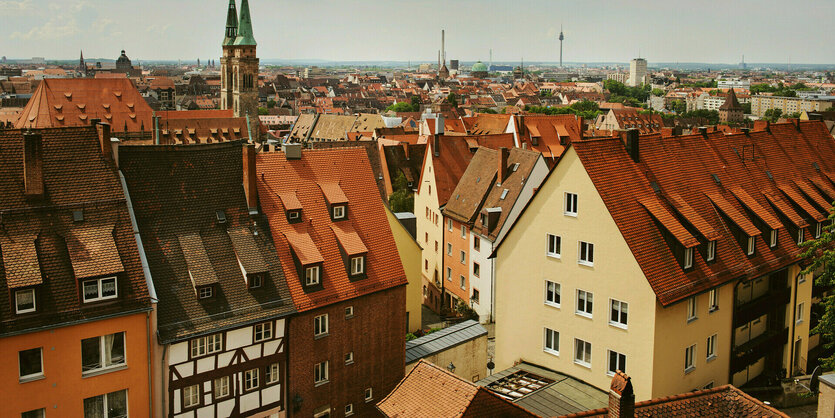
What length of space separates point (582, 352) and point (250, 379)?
531 inches

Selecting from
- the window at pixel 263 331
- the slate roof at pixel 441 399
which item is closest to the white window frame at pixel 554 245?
the slate roof at pixel 441 399

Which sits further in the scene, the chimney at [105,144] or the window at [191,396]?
the chimney at [105,144]

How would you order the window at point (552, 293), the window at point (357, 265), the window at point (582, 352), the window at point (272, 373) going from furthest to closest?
the window at point (357, 265)
the window at point (552, 293)
the window at point (582, 352)
the window at point (272, 373)

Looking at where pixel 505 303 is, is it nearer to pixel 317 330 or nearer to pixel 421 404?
pixel 317 330

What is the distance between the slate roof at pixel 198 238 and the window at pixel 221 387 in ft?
6.64

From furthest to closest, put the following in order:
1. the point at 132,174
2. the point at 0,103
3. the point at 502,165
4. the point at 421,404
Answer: the point at 0,103 → the point at 502,165 → the point at 132,174 → the point at 421,404

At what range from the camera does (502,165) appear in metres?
46.8

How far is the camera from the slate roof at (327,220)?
97.9ft

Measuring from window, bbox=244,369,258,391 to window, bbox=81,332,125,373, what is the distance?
184 inches

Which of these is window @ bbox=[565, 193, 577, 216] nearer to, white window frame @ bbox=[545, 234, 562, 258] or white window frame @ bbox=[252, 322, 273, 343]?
white window frame @ bbox=[545, 234, 562, 258]

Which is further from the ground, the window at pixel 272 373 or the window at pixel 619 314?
the window at pixel 619 314

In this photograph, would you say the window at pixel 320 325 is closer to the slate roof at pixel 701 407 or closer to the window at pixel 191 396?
the window at pixel 191 396

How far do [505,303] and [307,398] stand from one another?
32.3 ft

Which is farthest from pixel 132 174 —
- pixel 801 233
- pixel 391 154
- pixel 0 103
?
pixel 0 103
